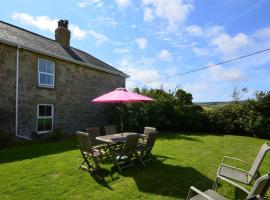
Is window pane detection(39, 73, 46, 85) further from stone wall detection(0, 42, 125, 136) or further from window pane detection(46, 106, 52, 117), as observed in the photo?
window pane detection(46, 106, 52, 117)

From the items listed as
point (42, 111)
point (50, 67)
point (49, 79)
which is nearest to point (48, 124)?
point (42, 111)

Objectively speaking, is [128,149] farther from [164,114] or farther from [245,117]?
[245,117]

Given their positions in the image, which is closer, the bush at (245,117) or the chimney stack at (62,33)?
the bush at (245,117)

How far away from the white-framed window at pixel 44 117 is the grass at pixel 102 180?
4912 mm

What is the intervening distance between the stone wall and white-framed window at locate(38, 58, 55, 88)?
9.6 inches

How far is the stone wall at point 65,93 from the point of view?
507 inches

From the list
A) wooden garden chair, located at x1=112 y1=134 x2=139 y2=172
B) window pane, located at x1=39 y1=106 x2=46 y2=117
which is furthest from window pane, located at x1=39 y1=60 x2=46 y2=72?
wooden garden chair, located at x1=112 y1=134 x2=139 y2=172

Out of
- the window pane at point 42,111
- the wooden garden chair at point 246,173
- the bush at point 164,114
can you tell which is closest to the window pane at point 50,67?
the window pane at point 42,111

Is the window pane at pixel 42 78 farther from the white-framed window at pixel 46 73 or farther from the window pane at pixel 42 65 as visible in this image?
the window pane at pixel 42 65

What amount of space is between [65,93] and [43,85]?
6.23 feet

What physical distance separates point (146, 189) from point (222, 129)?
13801mm

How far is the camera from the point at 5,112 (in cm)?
1189

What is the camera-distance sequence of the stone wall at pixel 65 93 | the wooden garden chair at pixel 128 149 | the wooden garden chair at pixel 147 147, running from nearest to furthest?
the wooden garden chair at pixel 128 149 → the wooden garden chair at pixel 147 147 → the stone wall at pixel 65 93

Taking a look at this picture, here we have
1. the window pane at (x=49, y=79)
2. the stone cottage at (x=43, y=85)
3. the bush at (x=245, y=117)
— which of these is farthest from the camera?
the bush at (x=245, y=117)
